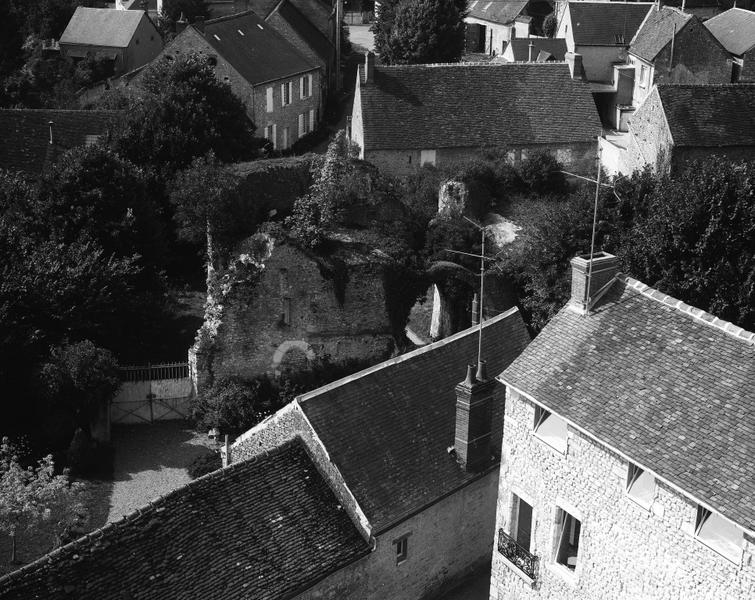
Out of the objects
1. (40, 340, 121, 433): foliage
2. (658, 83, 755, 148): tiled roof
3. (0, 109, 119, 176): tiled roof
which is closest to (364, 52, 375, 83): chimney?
(0, 109, 119, 176): tiled roof

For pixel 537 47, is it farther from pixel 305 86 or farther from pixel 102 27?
pixel 102 27

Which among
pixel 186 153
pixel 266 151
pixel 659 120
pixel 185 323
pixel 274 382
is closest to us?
pixel 274 382

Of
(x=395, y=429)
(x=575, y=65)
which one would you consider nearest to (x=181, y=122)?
(x=575, y=65)

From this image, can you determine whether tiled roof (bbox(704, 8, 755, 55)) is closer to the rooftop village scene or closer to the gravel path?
the rooftop village scene

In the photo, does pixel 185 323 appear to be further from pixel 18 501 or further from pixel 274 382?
pixel 18 501

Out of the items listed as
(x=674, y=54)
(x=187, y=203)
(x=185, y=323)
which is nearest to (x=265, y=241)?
(x=187, y=203)

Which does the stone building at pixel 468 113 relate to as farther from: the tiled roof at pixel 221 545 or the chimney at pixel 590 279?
the chimney at pixel 590 279

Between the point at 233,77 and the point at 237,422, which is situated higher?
the point at 233,77

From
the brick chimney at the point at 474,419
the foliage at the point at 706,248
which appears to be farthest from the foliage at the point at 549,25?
the brick chimney at the point at 474,419
